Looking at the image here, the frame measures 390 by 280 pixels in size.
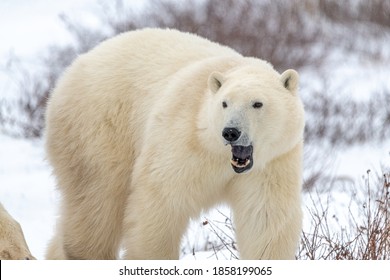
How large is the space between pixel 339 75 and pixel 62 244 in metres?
7.70

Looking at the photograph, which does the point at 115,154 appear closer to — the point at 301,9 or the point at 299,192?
the point at 299,192

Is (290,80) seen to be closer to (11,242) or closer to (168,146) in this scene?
(168,146)

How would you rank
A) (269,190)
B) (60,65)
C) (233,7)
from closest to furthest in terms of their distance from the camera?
(269,190) → (60,65) → (233,7)

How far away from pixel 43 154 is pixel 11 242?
5.75 m

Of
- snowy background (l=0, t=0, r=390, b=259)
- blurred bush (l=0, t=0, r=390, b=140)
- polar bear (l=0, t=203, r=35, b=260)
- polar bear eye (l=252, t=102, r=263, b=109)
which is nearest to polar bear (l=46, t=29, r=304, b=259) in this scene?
polar bear eye (l=252, t=102, r=263, b=109)

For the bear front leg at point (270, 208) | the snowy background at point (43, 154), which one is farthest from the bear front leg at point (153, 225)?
the snowy background at point (43, 154)

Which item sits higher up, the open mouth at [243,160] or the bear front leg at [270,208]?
the open mouth at [243,160]

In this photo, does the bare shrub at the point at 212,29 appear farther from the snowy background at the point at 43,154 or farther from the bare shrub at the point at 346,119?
Result: the bare shrub at the point at 346,119

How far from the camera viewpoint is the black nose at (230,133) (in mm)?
4723

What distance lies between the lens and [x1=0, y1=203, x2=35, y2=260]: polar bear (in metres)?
4.90

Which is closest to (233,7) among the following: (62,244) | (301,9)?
(301,9)

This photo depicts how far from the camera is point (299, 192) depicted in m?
5.28

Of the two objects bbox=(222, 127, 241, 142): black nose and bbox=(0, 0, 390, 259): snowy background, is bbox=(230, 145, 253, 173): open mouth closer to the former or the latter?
bbox=(222, 127, 241, 142): black nose

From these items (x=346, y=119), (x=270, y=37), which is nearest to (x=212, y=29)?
(x=270, y=37)
